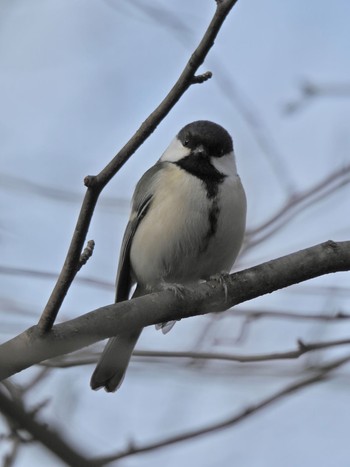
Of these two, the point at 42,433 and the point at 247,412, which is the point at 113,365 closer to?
the point at 247,412

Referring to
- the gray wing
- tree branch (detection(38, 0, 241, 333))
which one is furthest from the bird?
tree branch (detection(38, 0, 241, 333))

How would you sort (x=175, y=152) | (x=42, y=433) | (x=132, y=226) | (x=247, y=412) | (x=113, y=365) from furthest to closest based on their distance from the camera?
(x=175, y=152), (x=132, y=226), (x=113, y=365), (x=247, y=412), (x=42, y=433)

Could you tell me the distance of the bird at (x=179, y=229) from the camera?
4.20 meters

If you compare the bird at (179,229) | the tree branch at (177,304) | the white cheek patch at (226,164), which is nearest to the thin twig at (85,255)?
the tree branch at (177,304)

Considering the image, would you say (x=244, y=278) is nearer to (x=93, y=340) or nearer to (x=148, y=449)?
(x=93, y=340)

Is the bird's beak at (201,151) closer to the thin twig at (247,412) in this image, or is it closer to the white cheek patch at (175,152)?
the white cheek patch at (175,152)

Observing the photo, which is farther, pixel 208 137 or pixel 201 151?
pixel 208 137

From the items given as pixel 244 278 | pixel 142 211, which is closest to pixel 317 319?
pixel 244 278

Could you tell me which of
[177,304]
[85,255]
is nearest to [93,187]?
[85,255]

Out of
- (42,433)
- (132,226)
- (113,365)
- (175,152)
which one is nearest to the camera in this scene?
(42,433)

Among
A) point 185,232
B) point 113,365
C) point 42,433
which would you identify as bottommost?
point 42,433

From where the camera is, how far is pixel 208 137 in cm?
480

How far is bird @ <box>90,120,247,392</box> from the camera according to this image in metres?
4.20

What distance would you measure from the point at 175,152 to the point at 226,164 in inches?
15.4
